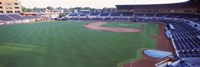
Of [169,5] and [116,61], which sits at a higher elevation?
[169,5]

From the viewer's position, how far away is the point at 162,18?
2936 inches

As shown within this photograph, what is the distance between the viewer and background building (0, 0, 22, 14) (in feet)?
276

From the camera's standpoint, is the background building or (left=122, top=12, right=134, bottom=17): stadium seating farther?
(left=122, top=12, right=134, bottom=17): stadium seating

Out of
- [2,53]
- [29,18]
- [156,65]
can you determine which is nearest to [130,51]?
[156,65]

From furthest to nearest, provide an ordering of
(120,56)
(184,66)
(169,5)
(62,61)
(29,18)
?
(29,18)
(169,5)
(120,56)
(62,61)
(184,66)

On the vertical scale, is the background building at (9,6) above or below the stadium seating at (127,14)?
above

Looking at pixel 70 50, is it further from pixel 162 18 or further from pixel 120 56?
pixel 162 18

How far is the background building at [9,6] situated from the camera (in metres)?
84.2

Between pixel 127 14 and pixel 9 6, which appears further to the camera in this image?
pixel 127 14

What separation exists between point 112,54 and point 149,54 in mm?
4682

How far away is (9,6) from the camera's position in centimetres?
8744

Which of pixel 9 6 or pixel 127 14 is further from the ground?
pixel 9 6

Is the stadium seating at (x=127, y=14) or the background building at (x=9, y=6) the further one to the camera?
the stadium seating at (x=127, y=14)

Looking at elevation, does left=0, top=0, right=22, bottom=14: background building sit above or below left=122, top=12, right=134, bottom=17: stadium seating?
above
